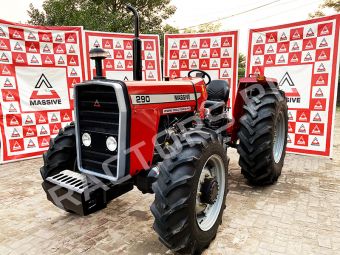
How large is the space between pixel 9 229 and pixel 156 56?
15.6 feet

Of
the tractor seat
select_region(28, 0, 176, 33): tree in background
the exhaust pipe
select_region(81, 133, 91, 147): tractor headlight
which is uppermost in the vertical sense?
select_region(28, 0, 176, 33): tree in background

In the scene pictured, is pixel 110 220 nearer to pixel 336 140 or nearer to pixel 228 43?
pixel 228 43

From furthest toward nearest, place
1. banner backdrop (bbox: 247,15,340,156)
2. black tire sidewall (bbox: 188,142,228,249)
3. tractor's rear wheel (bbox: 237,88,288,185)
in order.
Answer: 1. banner backdrop (bbox: 247,15,340,156)
2. tractor's rear wheel (bbox: 237,88,288,185)
3. black tire sidewall (bbox: 188,142,228,249)

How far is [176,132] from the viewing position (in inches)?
109

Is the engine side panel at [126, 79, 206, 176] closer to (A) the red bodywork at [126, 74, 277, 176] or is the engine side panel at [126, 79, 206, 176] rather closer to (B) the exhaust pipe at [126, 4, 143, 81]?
(A) the red bodywork at [126, 74, 277, 176]

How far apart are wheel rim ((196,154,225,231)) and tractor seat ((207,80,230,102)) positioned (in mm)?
1620

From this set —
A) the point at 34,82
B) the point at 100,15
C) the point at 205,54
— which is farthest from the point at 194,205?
the point at 100,15

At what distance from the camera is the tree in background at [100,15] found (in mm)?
12485

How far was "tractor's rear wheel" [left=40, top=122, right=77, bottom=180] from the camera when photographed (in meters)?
2.65

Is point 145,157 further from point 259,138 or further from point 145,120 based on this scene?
point 259,138

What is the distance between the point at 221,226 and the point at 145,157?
1021mm

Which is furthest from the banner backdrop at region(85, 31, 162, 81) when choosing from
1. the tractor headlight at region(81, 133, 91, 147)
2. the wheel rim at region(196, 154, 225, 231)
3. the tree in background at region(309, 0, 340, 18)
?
the tree in background at region(309, 0, 340, 18)

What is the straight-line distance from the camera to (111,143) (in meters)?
2.31

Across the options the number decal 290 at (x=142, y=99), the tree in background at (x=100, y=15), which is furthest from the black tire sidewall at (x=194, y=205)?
the tree in background at (x=100, y=15)
